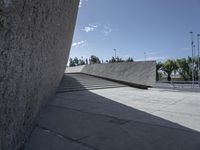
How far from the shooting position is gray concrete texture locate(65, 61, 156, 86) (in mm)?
15359

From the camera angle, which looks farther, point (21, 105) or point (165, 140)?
point (165, 140)

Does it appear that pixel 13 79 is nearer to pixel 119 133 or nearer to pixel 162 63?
pixel 119 133

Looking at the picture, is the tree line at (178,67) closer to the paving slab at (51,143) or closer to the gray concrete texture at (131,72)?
the gray concrete texture at (131,72)

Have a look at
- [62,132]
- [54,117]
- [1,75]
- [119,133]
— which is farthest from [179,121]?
[1,75]

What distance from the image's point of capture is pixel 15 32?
6.65ft

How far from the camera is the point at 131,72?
667 inches

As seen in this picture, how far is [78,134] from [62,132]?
0.41 m

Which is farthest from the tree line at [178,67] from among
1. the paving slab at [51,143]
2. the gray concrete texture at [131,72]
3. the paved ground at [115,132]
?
the paving slab at [51,143]

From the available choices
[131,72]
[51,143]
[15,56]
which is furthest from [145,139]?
[131,72]

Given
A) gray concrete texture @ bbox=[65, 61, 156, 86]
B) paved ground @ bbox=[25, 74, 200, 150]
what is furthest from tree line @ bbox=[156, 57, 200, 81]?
paved ground @ bbox=[25, 74, 200, 150]

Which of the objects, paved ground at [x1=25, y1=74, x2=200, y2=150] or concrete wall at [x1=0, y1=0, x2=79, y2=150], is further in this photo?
paved ground at [x1=25, y1=74, x2=200, y2=150]

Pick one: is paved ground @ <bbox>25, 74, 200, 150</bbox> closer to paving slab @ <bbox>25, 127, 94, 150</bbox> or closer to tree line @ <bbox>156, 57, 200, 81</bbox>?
paving slab @ <bbox>25, 127, 94, 150</bbox>

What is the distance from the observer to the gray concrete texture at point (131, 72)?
15.4 metres

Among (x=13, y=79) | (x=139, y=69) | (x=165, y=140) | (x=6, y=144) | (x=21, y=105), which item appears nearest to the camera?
(x=13, y=79)
